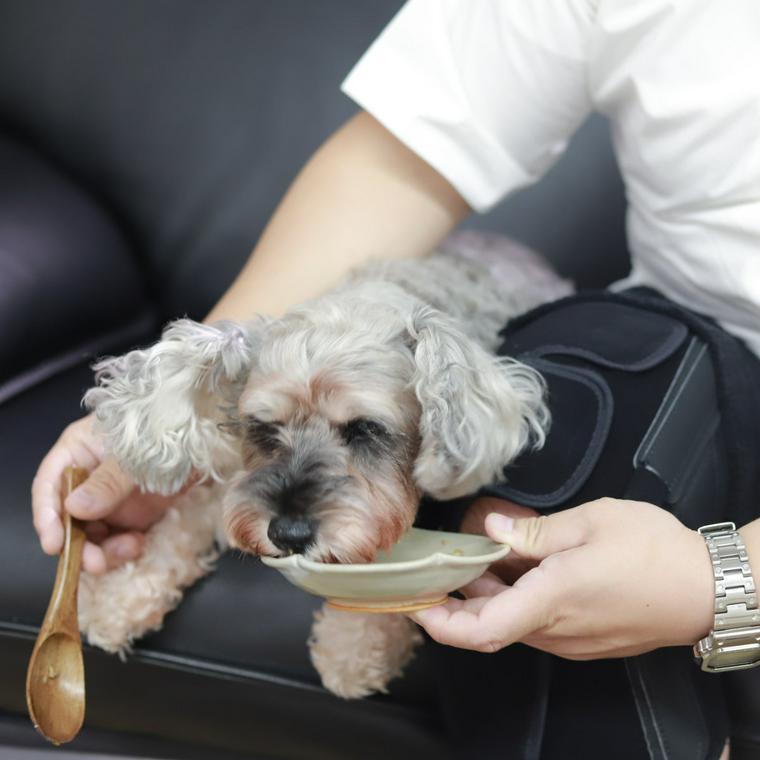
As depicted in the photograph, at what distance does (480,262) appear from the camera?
141 centimetres

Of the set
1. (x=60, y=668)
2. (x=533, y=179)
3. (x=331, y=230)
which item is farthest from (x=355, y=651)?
(x=533, y=179)

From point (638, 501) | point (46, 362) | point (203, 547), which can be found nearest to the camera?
point (638, 501)

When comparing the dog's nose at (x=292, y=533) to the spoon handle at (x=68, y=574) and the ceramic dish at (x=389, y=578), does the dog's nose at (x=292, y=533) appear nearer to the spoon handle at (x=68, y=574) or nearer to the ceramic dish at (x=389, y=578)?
the ceramic dish at (x=389, y=578)

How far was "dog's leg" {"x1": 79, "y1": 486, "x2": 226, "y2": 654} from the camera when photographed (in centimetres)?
107

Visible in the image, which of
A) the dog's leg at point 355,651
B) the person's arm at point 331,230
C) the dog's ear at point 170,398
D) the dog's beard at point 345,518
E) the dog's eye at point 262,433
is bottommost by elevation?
the dog's leg at point 355,651

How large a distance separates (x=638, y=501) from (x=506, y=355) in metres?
0.29

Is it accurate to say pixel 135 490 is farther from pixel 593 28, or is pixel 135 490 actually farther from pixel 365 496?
pixel 593 28

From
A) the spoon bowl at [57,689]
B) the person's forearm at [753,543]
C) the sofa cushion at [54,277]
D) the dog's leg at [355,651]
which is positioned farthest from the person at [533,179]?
the sofa cushion at [54,277]

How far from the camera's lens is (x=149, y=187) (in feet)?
5.26

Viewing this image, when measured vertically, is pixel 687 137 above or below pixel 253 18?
below

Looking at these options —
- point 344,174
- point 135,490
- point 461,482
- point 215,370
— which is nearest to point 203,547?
point 135,490

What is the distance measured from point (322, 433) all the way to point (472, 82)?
1.75 ft

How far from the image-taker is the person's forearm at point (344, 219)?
3.79 feet

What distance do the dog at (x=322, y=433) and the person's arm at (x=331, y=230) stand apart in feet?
0.17
